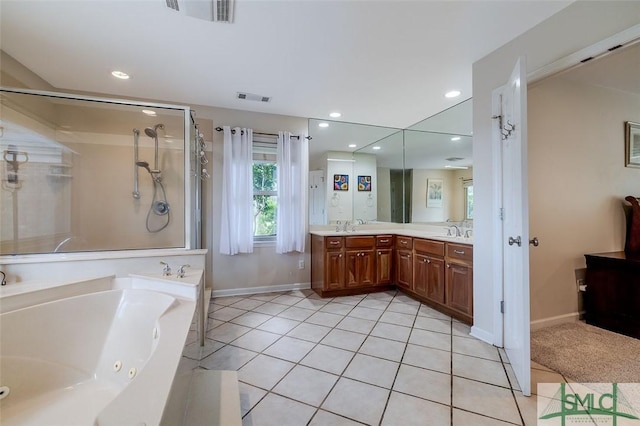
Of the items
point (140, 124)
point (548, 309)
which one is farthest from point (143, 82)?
point (548, 309)

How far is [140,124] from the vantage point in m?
2.87

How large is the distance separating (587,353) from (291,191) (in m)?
3.22

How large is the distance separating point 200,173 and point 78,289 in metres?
1.75

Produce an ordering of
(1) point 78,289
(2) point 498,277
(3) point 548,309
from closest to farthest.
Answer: (1) point 78,289 < (2) point 498,277 < (3) point 548,309

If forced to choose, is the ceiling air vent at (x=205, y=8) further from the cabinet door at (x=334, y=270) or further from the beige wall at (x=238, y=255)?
the cabinet door at (x=334, y=270)

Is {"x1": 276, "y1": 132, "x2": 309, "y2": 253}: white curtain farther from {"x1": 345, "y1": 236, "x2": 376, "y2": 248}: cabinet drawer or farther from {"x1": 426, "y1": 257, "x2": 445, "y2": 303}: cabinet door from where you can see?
{"x1": 426, "y1": 257, "x2": 445, "y2": 303}: cabinet door

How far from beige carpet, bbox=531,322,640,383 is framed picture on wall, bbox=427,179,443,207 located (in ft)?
5.89

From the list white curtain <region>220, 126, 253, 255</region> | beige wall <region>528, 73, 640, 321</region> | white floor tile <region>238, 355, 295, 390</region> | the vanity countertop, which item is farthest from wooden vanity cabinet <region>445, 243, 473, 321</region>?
white curtain <region>220, 126, 253, 255</region>

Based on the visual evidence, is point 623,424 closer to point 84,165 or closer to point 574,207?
point 574,207

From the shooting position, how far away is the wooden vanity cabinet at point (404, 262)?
325 cm

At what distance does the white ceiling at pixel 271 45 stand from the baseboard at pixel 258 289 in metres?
2.43

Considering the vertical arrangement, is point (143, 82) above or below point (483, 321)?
above

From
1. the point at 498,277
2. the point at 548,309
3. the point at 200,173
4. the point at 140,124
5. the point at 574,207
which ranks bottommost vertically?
the point at 548,309

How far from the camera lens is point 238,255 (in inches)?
136
